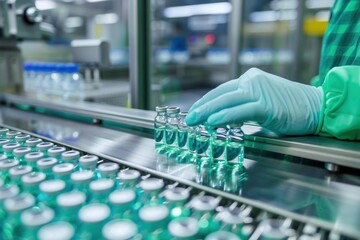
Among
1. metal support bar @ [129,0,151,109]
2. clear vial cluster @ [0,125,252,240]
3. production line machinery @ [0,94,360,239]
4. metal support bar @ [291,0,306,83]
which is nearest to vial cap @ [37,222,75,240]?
clear vial cluster @ [0,125,252,240]

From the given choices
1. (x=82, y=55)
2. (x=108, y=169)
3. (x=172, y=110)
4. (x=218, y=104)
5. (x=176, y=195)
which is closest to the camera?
(x=176, y=195)

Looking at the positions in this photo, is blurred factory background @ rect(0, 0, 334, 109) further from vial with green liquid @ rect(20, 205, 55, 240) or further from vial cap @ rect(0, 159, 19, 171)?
vial with green liquid @ rect(20, 205, 55, 240)

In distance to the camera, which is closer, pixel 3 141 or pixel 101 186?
pixel 101 186

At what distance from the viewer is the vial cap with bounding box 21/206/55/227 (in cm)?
43

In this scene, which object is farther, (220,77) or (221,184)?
(220,77)

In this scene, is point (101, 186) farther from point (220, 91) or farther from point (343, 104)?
point (343, 104)

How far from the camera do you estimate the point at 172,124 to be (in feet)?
2.70

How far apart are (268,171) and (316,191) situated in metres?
0.12

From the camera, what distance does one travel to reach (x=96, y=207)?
0.48m

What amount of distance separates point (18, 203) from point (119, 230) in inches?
7.7

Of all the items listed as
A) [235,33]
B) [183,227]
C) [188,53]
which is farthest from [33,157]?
[188,53]

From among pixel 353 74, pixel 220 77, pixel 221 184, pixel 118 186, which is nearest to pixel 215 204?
pixel 221 184

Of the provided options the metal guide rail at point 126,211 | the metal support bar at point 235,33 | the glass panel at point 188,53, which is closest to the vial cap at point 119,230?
the metal guide rail at point 126,211

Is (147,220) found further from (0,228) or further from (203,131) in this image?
(203,131)
